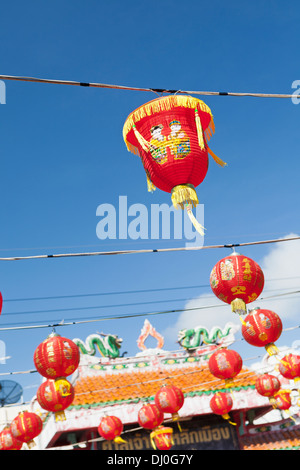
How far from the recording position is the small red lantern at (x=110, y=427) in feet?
34.9

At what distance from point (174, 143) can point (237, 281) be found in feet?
7.95

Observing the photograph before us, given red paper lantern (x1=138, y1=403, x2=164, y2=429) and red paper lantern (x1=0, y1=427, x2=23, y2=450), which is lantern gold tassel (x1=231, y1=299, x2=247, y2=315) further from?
red paper lantern (x1=0, y1=427, x2=23, y2=450)

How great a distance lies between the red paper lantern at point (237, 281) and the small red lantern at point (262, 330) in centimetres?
227

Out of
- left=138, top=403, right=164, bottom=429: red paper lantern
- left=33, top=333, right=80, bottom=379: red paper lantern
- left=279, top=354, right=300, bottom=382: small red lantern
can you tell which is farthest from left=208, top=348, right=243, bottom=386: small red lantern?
left=33, top=333, right=80, bottom=379: red paper lantern

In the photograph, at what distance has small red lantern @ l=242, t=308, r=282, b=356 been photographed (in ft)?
26.1

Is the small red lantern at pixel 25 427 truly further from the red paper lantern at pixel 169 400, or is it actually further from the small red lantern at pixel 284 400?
the small red lantern at pixel 284 400

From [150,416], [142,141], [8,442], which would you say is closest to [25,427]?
[8,442]

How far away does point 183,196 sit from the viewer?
4.14 m

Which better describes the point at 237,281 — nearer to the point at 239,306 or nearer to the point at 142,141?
the point at 239,306

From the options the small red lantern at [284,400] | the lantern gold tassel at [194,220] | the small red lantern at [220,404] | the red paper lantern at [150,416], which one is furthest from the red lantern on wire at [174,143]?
the small red lantern at [284,400]

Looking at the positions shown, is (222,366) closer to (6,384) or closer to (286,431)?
(286,431)
